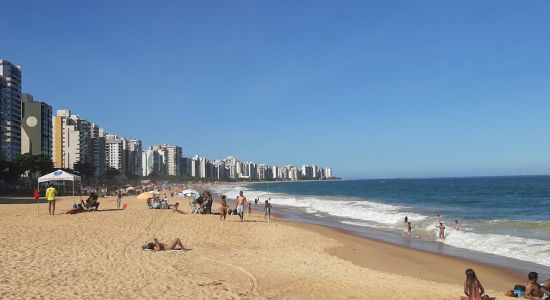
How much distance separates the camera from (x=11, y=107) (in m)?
109

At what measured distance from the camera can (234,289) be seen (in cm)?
841

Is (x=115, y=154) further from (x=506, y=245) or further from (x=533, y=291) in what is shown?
(x=533, y=291)

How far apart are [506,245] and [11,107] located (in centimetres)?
11694

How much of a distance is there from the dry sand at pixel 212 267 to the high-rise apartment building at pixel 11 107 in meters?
100

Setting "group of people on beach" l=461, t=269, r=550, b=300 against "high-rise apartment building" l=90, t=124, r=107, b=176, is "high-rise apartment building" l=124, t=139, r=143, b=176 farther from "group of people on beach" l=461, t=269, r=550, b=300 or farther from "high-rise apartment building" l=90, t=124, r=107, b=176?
"group of people on beach" l=461, t=269, r=550, b=300

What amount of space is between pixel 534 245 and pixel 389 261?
675 centimetres

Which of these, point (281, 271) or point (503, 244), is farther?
point (503, 244)

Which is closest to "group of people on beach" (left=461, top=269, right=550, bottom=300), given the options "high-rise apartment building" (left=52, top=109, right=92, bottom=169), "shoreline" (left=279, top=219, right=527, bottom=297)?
"shoreline" (left=279, top=219, right=527, bottom=297)

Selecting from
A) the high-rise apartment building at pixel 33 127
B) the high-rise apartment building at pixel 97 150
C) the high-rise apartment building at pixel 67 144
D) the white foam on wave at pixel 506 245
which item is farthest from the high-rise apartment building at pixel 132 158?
the white foam on wave at pixel 506 245

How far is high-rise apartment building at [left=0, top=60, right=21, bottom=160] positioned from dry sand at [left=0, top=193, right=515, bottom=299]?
329 feet

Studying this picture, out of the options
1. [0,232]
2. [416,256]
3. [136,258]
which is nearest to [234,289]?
[136,258]

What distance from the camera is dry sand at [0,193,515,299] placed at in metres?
8.22

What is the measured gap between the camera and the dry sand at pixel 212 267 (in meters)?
8.22

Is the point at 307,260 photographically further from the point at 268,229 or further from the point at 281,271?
the point at 268,229
